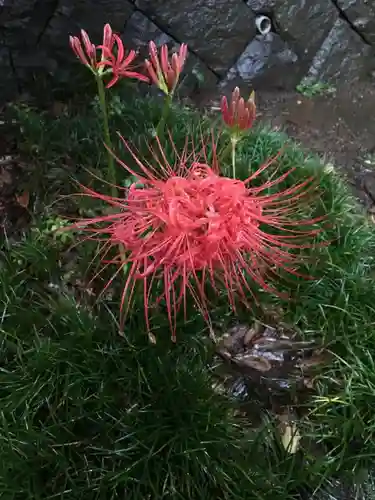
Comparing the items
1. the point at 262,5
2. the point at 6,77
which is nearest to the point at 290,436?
the point at 6,77

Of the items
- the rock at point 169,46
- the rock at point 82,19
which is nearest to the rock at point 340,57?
the rock at point 169,46

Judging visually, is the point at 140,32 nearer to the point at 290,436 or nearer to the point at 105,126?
the point at 105,126

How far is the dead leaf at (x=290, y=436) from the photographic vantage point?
142 cm

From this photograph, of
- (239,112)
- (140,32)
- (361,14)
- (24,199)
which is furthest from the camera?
(361,14)

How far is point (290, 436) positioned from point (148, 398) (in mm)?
360

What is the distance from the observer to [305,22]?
8.27 feet

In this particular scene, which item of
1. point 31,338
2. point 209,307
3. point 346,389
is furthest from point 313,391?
point 31,338

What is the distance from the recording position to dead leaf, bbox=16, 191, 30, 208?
6.02ft

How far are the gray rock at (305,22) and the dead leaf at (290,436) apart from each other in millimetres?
1697

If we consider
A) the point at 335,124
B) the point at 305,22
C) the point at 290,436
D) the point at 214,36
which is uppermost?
the point at 305,22

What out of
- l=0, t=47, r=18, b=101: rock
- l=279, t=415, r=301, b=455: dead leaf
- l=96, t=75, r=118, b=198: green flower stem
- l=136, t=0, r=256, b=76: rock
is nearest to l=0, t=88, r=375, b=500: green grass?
l=279, t=415, r=301, b=455: dead leaf

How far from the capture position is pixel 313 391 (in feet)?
5.04

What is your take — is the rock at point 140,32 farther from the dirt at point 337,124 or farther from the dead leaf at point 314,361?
the dead leaf at point 314,361

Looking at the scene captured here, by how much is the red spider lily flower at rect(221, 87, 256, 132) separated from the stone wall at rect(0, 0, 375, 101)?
3.54ft
